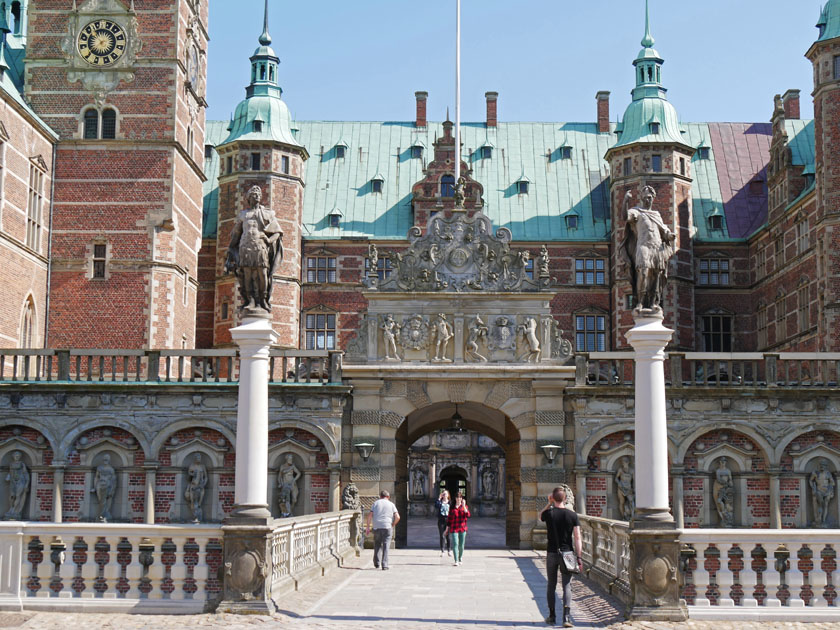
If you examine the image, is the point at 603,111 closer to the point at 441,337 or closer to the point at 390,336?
the point at 441,337

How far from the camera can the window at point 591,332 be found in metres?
44.1

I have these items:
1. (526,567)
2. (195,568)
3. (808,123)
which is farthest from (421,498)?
(195,568)

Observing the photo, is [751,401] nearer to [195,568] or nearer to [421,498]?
[195,568]

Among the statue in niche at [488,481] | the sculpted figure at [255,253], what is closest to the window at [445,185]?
the statue in niche at [488,481]

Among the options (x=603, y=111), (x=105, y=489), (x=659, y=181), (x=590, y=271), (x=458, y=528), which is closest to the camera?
(x=458, y=528)

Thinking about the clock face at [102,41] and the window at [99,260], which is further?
the clock face at [102,41]

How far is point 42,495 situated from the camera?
80.5 feet

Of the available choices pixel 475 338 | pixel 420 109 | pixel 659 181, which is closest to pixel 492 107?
pixel 420 109

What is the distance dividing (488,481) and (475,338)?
83.1 feet

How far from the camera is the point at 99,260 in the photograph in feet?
111

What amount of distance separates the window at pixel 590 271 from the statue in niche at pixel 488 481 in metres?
9.76

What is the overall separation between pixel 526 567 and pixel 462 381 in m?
5.91

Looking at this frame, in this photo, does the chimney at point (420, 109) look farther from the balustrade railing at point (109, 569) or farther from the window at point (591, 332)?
the balustrade railing at point (109, 569)

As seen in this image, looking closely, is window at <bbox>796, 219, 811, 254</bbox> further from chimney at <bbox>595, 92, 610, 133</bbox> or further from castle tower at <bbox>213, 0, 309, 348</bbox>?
castle tower at <bbox>213, 0, 309, 348</bbox>
